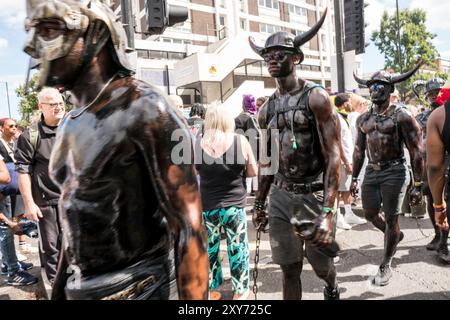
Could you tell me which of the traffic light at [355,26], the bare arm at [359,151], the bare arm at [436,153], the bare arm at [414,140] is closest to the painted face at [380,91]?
the bare arm at [414,140]

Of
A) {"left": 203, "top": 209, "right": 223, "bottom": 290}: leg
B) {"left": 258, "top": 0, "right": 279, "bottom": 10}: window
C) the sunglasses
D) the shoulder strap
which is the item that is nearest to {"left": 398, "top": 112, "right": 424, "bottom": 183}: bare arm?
the sunglasses

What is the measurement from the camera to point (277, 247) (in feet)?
10.5

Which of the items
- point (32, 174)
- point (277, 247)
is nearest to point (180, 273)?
point (277, 247)

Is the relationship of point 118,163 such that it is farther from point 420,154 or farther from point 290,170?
point 420,154

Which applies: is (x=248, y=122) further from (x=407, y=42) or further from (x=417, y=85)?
(x=407, y=42)

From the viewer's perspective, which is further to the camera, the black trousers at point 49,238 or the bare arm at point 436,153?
the black trousers at point 49,238

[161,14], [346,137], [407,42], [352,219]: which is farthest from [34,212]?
[407,42]

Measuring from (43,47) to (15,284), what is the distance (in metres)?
4.61

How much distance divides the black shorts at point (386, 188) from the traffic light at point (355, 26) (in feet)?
19.0

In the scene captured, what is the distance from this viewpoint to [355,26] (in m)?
9.47

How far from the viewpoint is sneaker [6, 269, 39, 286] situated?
16.0 feet

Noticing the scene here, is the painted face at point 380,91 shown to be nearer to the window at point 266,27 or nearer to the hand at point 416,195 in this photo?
the hand at point 416,195

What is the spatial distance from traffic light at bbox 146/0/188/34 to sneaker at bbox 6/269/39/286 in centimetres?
389

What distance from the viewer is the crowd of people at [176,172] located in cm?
126
